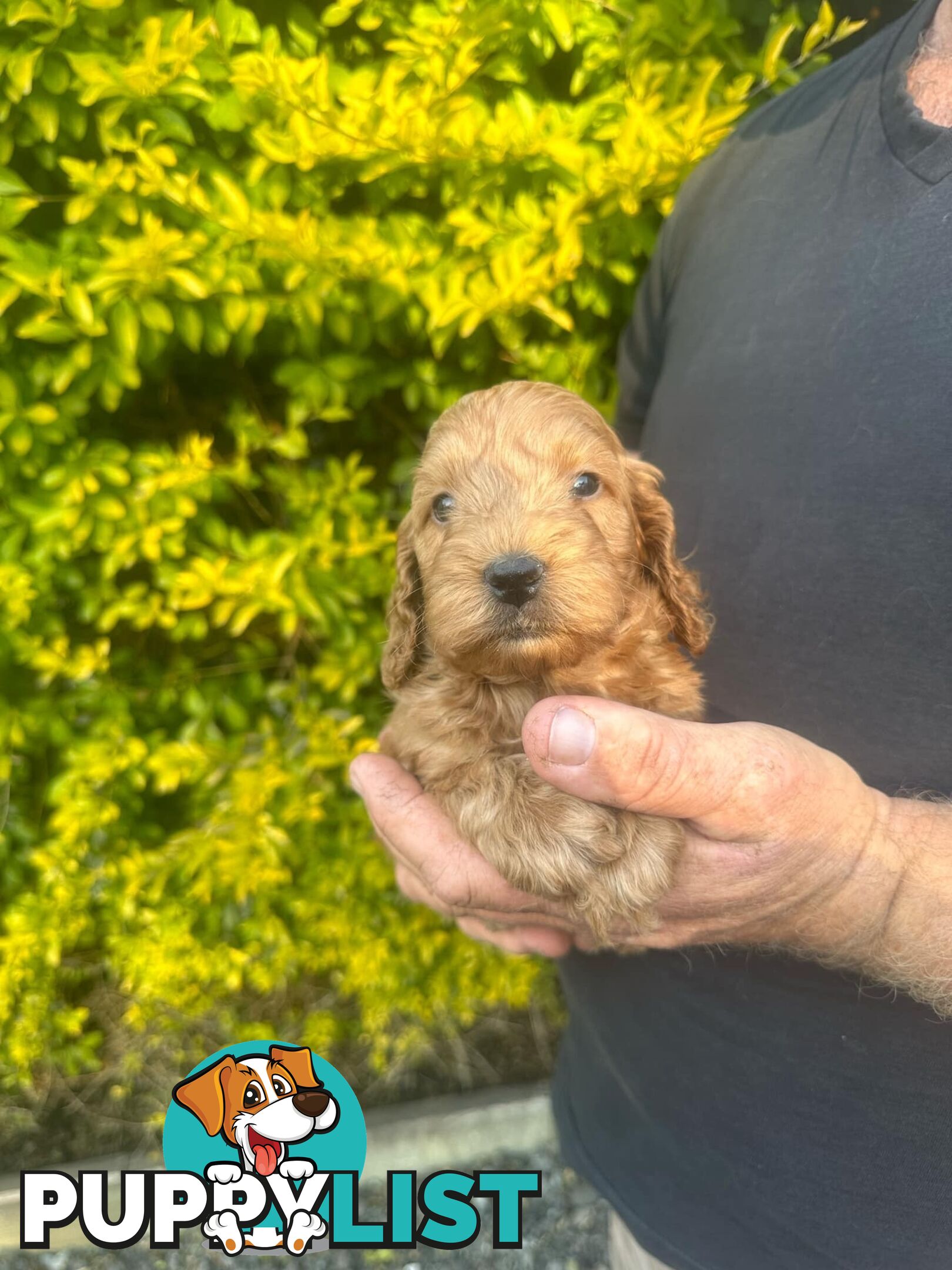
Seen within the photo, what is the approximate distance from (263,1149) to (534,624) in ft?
6.23

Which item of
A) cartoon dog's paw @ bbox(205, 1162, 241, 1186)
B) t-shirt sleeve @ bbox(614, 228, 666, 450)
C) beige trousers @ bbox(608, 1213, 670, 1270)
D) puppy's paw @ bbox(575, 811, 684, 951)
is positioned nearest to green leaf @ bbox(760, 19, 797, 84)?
t-shirt sleeve @ bbox(614, 228, 666, 450)

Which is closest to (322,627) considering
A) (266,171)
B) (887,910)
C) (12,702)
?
(12,702)

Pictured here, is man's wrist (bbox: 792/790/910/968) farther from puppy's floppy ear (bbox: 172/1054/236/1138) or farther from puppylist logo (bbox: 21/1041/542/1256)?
puppy's floppy ear (bbox: 172/1054/236/1138)

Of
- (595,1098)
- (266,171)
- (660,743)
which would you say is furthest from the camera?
(595,1098)

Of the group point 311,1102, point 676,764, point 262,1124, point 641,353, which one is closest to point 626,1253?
point 311,1102

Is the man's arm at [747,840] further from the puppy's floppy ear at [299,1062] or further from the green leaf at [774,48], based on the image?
the green leaf at [774,48]

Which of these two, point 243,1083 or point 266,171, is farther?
point 243,1083

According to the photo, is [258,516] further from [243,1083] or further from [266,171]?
[243,1083]

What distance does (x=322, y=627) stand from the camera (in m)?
2.71

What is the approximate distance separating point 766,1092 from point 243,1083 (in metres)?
1.57

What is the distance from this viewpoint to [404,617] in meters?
2.08

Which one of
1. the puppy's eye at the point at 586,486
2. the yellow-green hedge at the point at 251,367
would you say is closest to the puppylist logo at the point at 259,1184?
the yellow-green hedge at the point at 251,367

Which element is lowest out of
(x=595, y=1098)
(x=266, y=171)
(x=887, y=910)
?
(x=595, y=1098)

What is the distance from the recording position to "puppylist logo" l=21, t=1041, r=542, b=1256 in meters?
2.54
